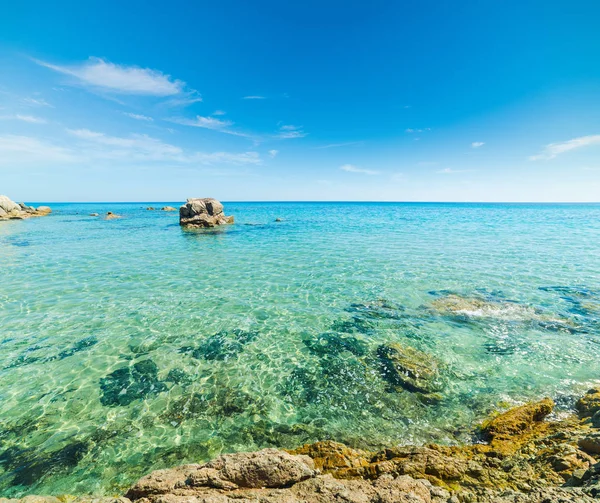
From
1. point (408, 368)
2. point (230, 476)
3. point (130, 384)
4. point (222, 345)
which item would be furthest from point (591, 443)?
point (130, 384)

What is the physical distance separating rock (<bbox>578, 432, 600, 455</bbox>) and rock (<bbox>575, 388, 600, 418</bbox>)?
1931 millimetres

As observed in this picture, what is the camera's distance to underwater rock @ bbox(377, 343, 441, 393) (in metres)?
7.57

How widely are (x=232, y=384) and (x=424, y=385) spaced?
5.38 metres

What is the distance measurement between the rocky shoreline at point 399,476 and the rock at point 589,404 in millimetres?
961

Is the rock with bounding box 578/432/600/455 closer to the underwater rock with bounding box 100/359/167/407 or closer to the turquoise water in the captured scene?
the turquoise water

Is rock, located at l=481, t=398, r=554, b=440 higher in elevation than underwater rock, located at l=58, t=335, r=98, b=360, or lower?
higher

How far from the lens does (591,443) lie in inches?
174

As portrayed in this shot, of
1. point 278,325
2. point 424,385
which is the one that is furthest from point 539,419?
point 278,325

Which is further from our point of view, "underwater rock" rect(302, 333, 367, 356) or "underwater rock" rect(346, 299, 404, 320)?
"underwater rock" rect(346, 299, 404, 320)

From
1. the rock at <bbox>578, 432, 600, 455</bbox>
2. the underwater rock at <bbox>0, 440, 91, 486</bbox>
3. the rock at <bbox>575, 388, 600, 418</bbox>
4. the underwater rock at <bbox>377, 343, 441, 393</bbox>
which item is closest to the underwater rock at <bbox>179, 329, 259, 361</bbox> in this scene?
the underwater rock at <bbox>0, 440, 91, 486</bbox>

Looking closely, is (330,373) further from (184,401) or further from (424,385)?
(184,401)

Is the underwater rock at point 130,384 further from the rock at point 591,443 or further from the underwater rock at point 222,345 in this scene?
the rock at point 591,443

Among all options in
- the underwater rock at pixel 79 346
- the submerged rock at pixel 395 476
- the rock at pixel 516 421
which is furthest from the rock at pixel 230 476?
the underwater rock at pixel 79 346

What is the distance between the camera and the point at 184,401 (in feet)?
23.3
